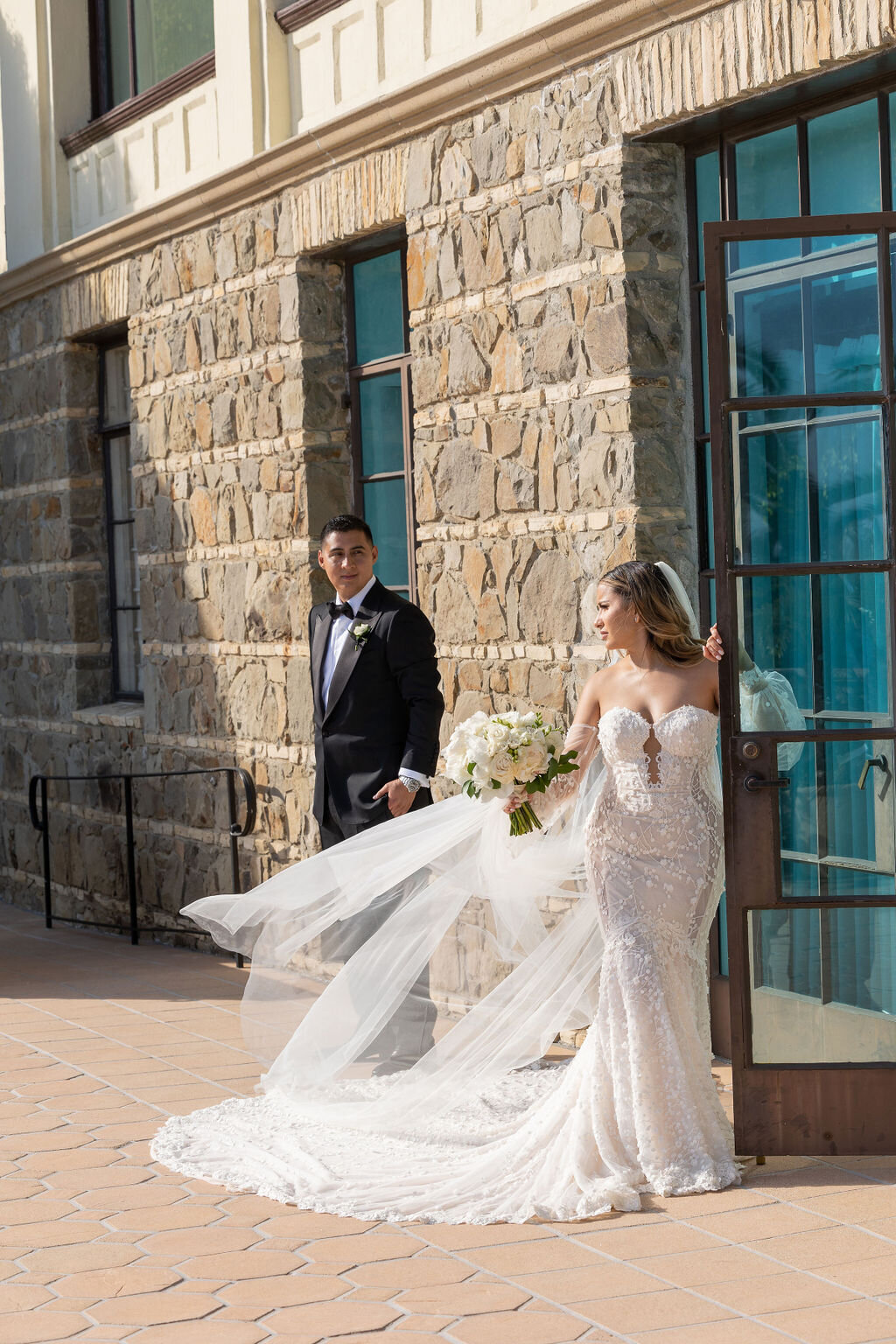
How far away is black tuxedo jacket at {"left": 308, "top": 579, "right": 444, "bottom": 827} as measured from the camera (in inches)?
250

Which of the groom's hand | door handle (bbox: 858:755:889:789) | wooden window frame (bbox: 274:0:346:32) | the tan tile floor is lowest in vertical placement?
the tan tile floor

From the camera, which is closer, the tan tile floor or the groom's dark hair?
the tan tile floor

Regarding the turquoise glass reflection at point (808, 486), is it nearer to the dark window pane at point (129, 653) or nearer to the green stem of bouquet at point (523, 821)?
the green stem of bouquet at point (523, 821)

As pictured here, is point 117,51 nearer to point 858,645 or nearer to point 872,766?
point 858,645

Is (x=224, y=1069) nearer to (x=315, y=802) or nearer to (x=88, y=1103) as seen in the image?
(x=88, y=1103)

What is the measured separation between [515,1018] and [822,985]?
959 mm

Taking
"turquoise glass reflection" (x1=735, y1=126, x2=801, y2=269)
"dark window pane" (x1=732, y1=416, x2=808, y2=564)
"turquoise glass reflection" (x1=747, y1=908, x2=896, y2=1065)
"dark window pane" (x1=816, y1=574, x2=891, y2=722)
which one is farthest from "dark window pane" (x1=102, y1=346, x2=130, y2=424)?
"turquoise glass reflection" (x1=747, y1=908, x2=896, y2=1065)

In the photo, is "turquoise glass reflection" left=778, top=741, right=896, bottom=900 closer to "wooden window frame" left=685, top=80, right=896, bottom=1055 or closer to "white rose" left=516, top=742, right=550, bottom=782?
"white rose" left=516, top=742, right=550, bottom=782

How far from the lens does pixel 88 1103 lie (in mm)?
6031

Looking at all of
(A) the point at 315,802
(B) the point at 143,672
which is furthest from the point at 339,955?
(B) the point at 143,672

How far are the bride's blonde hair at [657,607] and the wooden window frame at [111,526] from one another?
235 inches

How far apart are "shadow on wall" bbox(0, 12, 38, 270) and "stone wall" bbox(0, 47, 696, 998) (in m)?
0.68

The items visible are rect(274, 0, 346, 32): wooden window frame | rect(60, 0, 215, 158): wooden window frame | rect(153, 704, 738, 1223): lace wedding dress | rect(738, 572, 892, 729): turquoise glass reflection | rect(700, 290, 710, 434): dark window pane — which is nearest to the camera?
rect(153, 704, 738, 1223): lace wedding dress

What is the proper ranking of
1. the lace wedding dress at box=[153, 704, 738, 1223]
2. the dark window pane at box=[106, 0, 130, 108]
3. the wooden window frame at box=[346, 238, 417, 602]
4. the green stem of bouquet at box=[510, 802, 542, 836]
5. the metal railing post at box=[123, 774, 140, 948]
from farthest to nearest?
the dark window pane at box=[106, 0, 130, 108]
the metal railing post at box=[123, 774, 140, 948]
the wooden window frame at box=[346, 238, 417, 602]
the green stem of bouquet at box=[510, 802, 542, 836]
the lace wedding dress at box=[153, 704, 738, 1223]
